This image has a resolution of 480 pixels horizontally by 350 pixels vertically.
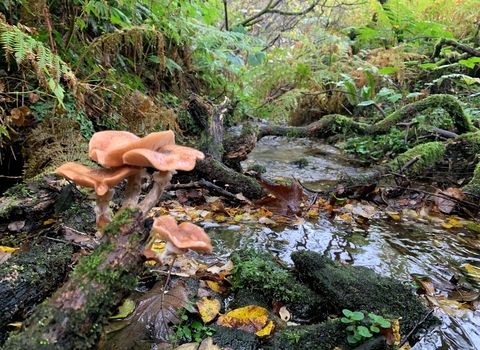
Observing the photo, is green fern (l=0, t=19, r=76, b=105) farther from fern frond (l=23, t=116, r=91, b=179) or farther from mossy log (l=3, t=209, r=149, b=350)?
mossy log (l=3, t=209, r=149, b=350)

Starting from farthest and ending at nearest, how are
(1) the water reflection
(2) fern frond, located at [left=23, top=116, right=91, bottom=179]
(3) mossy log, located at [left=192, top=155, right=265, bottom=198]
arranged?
(3) mossy log, located at [left=192, top=155, right=265, bottom=198], (2) fern frond, located at [left=23, top=116, right=91, bottom=179], (1) the water reflection

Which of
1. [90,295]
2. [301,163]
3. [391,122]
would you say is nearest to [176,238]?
[90,295]

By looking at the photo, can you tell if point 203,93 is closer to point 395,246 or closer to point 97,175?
point 395,246

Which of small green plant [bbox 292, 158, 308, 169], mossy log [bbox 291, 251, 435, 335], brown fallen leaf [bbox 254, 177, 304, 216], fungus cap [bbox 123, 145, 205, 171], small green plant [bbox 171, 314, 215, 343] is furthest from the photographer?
small green plant [bbox 292, 158, 308, 169]

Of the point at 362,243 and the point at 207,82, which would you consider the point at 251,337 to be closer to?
the point at 362,243

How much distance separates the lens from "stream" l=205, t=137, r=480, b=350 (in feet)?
6.49

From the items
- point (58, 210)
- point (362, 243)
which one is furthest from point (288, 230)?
point (58, 210)

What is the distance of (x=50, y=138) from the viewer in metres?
3.30

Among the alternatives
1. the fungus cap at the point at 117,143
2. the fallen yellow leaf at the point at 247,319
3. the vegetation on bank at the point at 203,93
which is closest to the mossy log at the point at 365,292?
the vegetation on bank at the point at 203,93

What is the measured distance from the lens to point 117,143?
155 centimetres

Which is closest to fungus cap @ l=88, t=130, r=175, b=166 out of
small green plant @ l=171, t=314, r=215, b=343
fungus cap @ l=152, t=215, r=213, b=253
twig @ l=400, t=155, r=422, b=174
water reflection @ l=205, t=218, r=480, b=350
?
fungus cap @ l=152, t=215, r=213, b=253

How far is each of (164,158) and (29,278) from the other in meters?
1.07

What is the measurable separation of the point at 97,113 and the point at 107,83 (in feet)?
1.59

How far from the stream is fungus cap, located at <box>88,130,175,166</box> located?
4.73 ft
